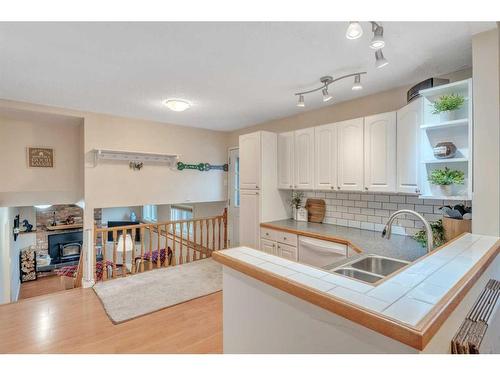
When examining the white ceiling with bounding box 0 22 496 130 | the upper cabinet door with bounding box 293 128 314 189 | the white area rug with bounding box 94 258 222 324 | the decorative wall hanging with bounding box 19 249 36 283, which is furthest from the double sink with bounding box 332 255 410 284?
the decorative wall hanging with bounding box 19 249 36 283

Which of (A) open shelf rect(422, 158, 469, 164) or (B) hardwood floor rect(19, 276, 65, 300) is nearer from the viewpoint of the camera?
(A) open shelf rect(422, 158, 469, 164)

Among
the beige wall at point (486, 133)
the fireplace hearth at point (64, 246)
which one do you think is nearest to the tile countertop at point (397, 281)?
the beige wall at point (486, 133)

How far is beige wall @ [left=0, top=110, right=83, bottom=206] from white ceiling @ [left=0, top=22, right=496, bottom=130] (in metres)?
0.82

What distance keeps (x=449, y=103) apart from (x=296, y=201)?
2.20 metres

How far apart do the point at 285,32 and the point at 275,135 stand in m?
2.05

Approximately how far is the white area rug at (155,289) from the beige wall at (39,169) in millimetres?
1581

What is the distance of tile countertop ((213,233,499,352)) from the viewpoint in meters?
0.73

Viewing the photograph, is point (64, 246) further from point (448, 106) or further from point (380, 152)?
point (448, 106)

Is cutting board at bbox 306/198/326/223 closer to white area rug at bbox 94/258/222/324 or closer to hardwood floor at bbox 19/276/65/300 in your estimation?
white area rug at bbox 94/258/222/324

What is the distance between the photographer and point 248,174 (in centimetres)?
379

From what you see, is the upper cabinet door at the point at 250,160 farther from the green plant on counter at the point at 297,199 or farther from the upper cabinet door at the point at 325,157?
the upper cabinet door at the point at 325,157

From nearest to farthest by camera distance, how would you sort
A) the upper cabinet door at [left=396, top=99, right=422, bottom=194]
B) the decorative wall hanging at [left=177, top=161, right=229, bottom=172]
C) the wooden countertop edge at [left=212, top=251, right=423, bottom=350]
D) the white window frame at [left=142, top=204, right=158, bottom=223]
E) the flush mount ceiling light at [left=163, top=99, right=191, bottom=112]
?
the wooden countertop edge at [left=212, top=251, right=423, bottom=350], the upper cabinet door at [left=396, top=99, right=422, bottom=194], the flush mount ceiling light at [left=163, top=99, right=191, bottom=112], the decorative wall hanging at [left=177, top=161, right=229, bottom=172], the white window frame at [left=142, top=204, right=158, bottom=223]
